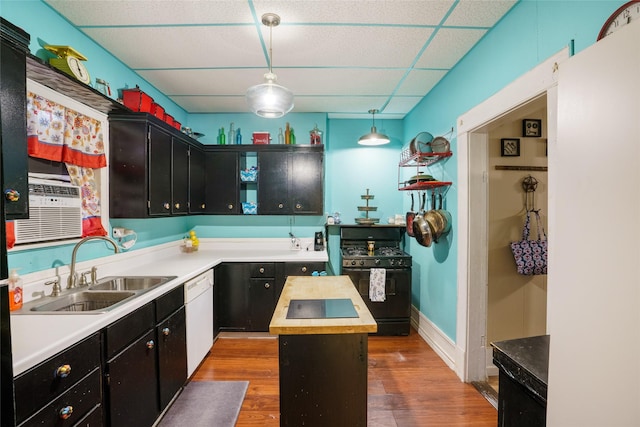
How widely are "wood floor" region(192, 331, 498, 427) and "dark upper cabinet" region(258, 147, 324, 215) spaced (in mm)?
1565

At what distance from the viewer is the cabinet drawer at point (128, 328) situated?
1.46 metres

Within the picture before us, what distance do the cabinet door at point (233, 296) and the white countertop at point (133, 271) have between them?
128mm

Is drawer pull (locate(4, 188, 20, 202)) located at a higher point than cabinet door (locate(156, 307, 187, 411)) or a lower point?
higher

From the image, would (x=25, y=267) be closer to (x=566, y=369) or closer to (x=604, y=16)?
(x=566, y=369)

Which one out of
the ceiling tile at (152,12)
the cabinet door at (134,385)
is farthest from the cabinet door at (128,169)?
the cabinet door at (134,385)

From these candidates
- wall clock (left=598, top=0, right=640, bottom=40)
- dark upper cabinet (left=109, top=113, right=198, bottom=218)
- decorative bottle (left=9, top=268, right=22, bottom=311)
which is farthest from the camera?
dark upper cabinet (left=109, top=113, right=198, bottom=218)

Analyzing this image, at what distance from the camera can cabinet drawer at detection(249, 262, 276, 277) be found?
319 cm

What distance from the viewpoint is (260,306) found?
3211 millimetres

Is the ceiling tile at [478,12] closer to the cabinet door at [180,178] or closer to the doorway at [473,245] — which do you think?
the doorway at [473,245]

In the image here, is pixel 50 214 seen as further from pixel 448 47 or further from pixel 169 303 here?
pixel 448 47

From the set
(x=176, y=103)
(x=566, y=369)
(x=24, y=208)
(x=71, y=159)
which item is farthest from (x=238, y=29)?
(x=566, y=369)

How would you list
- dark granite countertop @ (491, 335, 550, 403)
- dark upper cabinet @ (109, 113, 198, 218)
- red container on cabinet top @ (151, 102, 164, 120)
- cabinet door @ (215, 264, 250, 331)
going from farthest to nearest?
1. cabinet door @ (215, 264, 250, 331)
2. red container on cabinet top @ (151, 102, 164, 120)
3. dark upper cabinet @ (109, 113, 198, 218)
4. dark granite countertop @ (491, 335, 550, 403)

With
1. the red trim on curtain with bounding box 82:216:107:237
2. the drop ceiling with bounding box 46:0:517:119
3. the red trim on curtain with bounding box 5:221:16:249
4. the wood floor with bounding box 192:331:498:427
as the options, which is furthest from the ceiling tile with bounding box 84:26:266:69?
the wood floor with bounding box 192:331:498:427

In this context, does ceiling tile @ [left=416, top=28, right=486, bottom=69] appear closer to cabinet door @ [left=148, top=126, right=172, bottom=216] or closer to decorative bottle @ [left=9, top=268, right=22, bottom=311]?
cabinet door @ [left=148, top=126, right=172, bottom=216]
